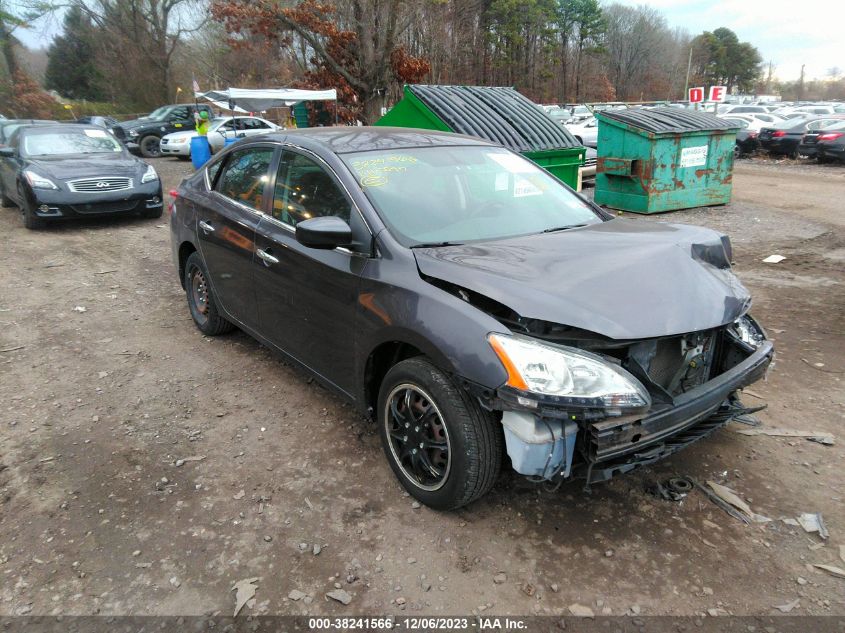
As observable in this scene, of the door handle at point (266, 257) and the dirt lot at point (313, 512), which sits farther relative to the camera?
the door handle at point (266, 257)

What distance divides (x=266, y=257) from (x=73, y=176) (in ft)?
23.0

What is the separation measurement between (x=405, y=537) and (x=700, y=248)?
2.08 meters

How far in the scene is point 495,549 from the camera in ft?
8.68

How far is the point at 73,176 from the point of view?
29.5ft

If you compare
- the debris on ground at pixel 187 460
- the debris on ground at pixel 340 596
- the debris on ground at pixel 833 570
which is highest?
the debris on ground at pixel 833 570

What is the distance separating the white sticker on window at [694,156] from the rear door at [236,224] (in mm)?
7772

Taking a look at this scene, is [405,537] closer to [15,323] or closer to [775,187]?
[15,323]

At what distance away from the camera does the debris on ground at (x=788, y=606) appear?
2299mm

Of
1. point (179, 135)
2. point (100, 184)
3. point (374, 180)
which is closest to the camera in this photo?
point (374, 180)

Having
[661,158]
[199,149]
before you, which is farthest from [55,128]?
[661,158]

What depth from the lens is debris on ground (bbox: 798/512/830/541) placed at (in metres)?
2.70

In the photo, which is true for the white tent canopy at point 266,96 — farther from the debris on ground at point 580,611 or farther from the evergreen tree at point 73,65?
the evergreen tree at point 73,65

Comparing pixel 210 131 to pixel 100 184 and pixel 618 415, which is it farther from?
pixel 618 415

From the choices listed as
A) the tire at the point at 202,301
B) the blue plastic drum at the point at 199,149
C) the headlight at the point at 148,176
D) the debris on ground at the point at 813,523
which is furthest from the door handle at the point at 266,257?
the blue plastic drum at the point at 199,149
